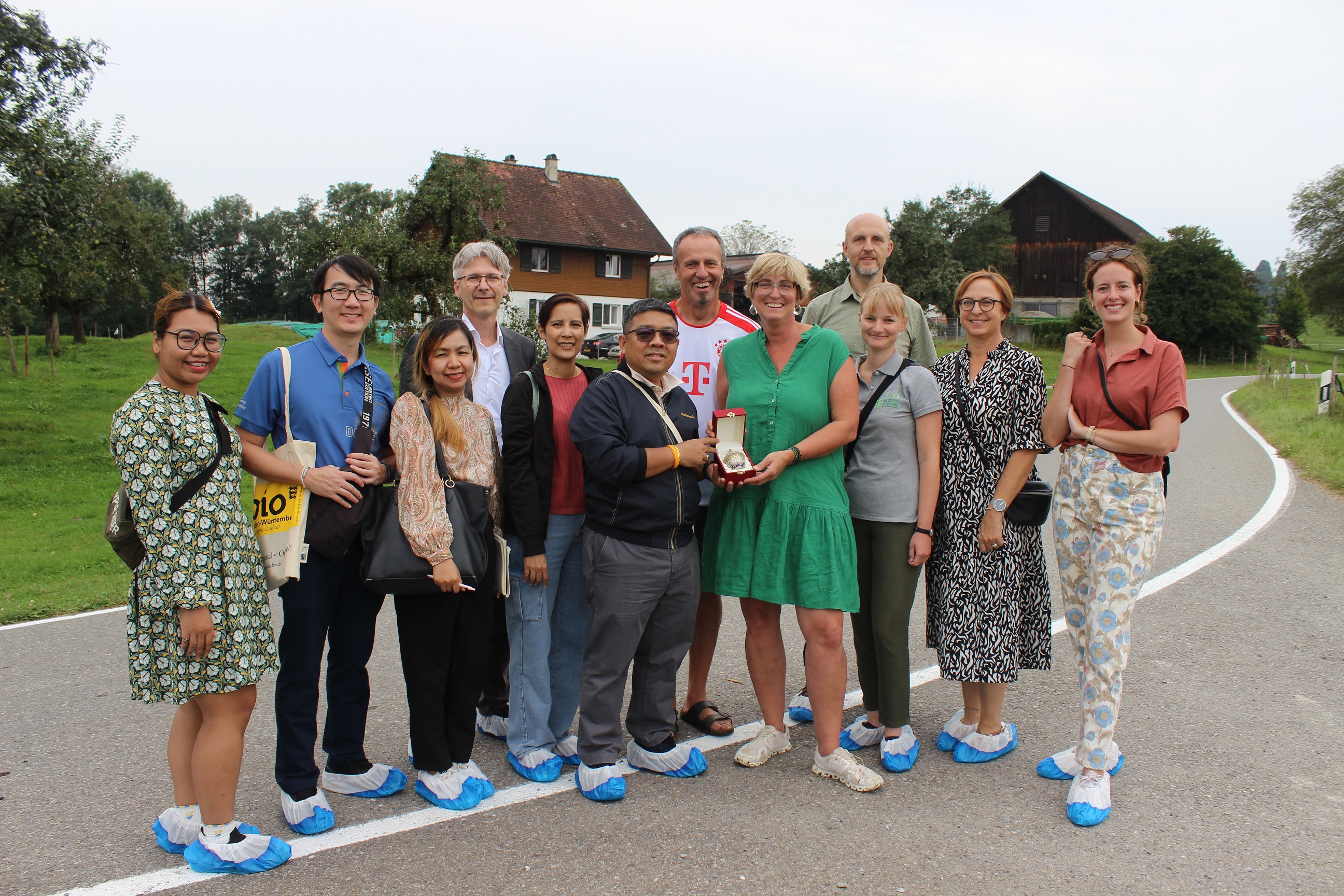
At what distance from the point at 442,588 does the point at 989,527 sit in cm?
242

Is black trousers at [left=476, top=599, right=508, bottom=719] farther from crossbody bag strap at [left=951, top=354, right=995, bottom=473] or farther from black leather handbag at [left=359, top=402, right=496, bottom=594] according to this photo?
crossbody bag strap at [left=951, top=354, right=995, bottom=473]

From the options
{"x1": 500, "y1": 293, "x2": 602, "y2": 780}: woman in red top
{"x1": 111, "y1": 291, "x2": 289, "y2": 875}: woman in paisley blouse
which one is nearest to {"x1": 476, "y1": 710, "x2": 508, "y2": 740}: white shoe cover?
{"x1": 500, "y1": 293, "x2": 602, "y2": 780}: woman in red top

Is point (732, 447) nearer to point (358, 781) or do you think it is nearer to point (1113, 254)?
point (1113, 254)

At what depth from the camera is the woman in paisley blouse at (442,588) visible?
3514mm

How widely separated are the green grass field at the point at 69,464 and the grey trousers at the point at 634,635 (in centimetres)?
481

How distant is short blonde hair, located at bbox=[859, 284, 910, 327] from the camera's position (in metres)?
4.04

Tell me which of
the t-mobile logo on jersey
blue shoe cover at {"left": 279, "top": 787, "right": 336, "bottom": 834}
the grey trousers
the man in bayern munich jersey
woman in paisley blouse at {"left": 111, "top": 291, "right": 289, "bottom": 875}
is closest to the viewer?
woman in paisley blouse at {"left": 111, "top": 291, "right": 289, "bottom": 875}

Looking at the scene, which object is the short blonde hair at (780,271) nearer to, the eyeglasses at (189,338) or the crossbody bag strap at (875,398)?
the crossbody bag strap at (875,398)

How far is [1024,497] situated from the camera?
3996 mm

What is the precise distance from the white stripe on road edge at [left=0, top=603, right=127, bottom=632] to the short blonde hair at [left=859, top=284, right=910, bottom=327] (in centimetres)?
575

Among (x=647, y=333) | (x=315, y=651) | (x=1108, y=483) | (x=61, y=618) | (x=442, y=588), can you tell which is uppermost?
(x=647, y=333)

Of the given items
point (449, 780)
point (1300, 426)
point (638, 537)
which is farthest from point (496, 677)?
point (1300, 426)

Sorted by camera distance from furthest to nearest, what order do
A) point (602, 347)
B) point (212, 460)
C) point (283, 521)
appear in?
1. point (602, 347)
2. point (283, 521)
3. point (212, 460)

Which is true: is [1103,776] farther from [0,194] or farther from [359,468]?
[0,194]
